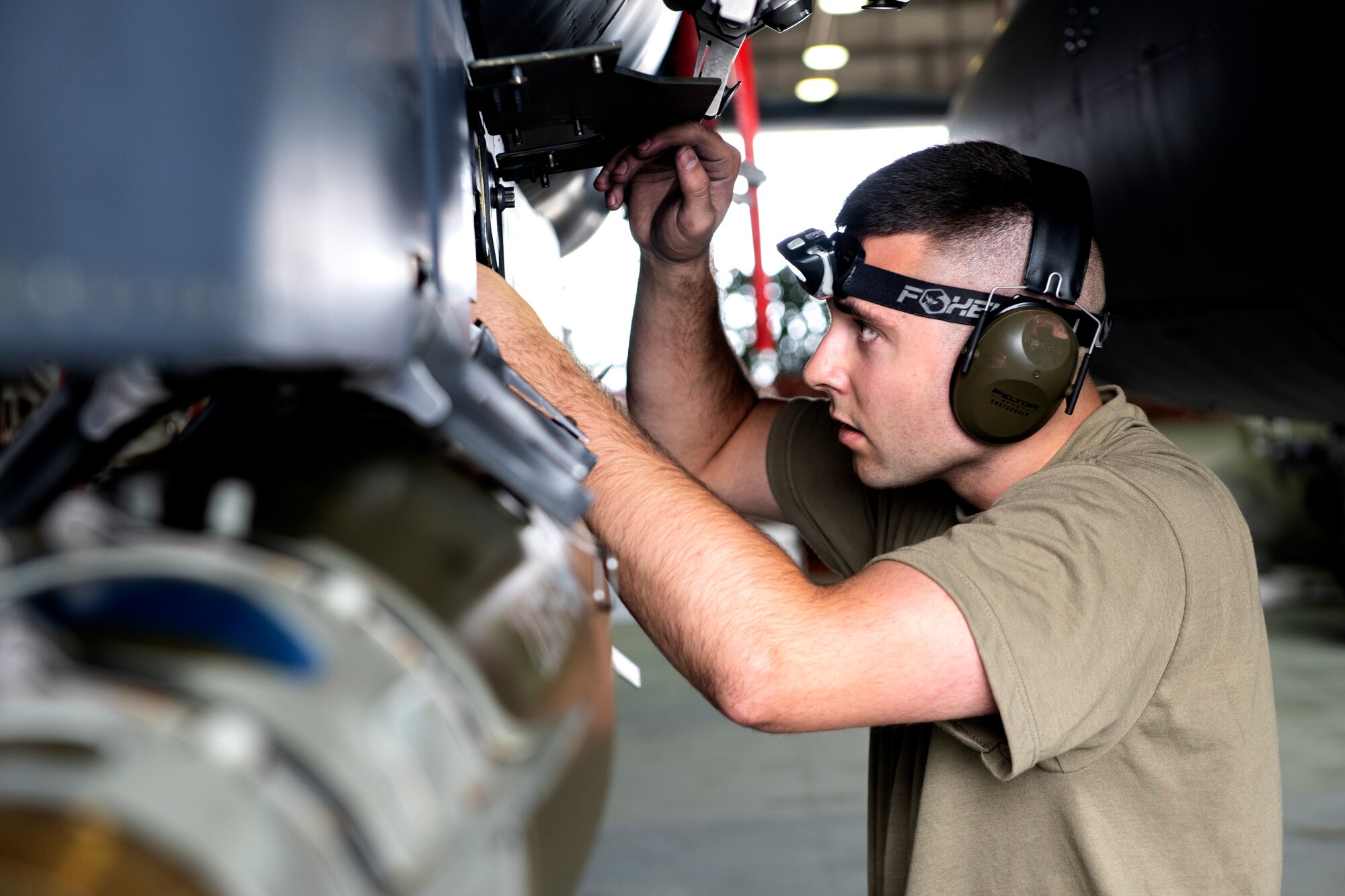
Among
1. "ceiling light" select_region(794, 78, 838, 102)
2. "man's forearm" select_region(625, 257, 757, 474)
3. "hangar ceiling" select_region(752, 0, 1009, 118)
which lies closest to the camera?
"man's forearm" select_region(625, 257, 757, 474)

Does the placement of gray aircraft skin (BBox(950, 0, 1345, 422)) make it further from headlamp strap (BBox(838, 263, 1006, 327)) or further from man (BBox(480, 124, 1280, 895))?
headlamp strap (BBox(838, 263, 1006, 327))

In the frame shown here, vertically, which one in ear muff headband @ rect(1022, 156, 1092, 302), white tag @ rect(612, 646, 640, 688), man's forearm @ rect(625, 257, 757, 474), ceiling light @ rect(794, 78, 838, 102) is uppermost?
ear muff headband @ rect(1022, 156, 1092, 302)

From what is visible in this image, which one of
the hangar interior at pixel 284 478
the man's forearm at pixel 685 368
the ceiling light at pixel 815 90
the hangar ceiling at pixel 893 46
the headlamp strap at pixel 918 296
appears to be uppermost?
the hangar interior at pixel 284 478

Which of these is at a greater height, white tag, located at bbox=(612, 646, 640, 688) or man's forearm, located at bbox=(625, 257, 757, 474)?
white tag, located at bbox=(612, 646, 640, 688)

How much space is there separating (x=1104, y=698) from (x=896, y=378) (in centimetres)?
35

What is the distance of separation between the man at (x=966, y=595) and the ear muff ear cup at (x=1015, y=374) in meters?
0.04

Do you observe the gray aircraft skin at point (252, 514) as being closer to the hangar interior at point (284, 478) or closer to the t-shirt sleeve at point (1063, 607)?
the hangar interior at point (284, 478)

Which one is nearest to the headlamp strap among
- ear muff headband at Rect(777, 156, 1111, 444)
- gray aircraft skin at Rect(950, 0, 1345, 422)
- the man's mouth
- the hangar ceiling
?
ear muff headband at Rect(777, 156, 1111, 444)

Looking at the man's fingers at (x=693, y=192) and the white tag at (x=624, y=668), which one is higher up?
the man's fingers at (x=693, y=192)

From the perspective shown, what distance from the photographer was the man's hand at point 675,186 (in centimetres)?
95

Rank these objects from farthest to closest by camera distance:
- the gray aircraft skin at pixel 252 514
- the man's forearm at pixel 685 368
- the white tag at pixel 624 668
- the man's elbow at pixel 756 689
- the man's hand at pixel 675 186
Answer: the man's forearm at pixel 685 368
the man's hand at pixel 675 186
the man's elbow at pixel 756 689
the white tag at pixel 624 668
the gray aircraft skin at pixel 252 514

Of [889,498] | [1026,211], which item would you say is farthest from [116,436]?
[889,498]

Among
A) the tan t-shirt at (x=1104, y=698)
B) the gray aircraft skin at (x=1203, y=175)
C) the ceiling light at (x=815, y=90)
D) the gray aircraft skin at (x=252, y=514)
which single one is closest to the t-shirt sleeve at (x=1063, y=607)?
the tan t-shirt at (x=1104, y=698)

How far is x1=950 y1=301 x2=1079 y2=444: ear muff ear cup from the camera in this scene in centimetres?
97
